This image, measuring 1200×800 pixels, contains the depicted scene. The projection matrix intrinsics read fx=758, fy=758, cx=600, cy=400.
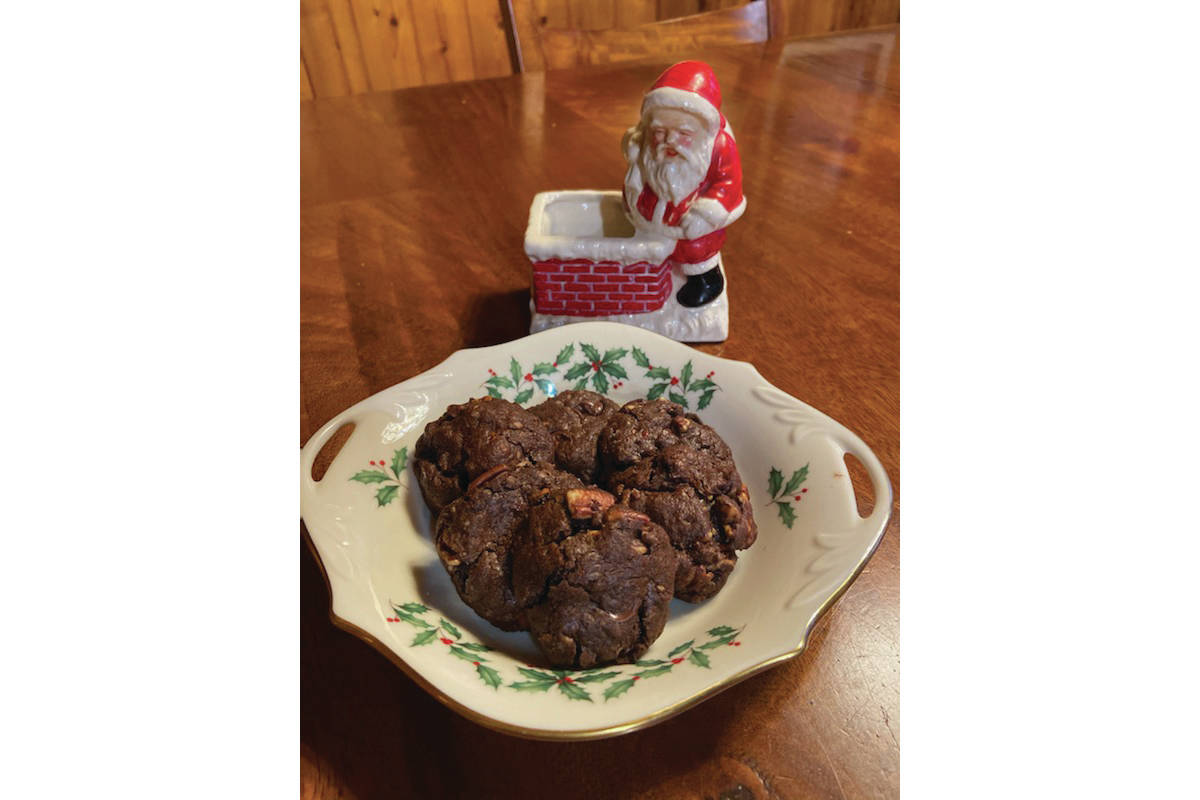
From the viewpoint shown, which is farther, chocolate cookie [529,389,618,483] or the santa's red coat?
the santa's red coat

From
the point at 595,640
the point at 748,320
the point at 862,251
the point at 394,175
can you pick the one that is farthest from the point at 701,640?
the point at 394,175

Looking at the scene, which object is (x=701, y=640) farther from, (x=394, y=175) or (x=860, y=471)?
(x=394, y=175)

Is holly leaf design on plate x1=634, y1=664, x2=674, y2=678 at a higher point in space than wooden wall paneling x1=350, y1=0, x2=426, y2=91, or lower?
lower

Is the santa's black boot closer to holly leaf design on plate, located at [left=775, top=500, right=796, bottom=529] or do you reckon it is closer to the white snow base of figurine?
the white snow base of figurine

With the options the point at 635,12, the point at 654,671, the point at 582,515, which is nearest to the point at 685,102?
the point at 582,515

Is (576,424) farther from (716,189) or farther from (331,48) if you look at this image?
(331,48)

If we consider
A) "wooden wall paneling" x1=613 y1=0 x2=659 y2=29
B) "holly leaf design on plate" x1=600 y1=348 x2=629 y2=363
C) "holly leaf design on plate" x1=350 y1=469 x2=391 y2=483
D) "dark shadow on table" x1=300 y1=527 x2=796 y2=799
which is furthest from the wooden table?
"wooden wall paneling" x1=613 y1=0 x2=659 y2=29

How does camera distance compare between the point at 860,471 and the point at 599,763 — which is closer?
the point at 599,763

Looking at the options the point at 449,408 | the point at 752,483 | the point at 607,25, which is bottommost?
the point at 752,483
